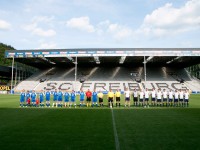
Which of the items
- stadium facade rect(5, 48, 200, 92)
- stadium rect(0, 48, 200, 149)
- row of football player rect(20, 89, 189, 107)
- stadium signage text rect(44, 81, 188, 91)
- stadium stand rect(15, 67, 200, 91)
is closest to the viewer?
stadium rect(0, 48, 200, 149)

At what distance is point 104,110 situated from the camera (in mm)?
14812

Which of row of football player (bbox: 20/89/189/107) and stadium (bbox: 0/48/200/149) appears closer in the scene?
stadium (bbox: 0/48/200/149)

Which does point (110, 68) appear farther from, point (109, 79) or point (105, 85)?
point (105, 85)

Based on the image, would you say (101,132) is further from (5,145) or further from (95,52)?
(95,52)

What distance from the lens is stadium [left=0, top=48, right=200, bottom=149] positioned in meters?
6.52

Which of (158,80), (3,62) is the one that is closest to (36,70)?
(3,62)

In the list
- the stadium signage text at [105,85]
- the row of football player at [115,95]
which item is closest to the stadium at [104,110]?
the stadium signage text at [105,85]

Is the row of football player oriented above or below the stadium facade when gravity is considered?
below

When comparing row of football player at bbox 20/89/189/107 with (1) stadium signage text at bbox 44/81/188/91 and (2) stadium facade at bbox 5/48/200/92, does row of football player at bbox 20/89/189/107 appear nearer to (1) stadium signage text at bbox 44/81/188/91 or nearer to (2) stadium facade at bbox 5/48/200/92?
(2) stadium facade at bbox 5/48/200/92

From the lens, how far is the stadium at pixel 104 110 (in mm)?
6520

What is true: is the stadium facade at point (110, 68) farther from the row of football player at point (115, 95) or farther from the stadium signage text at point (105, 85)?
the row of football player at point (115, 95)

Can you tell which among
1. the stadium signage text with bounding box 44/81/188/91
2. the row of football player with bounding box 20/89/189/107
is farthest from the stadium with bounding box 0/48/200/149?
the row of football player with bounding box 20/89/189/107

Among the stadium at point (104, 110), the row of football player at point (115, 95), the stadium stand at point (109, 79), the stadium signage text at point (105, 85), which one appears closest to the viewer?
the stadium at point (104, 110)

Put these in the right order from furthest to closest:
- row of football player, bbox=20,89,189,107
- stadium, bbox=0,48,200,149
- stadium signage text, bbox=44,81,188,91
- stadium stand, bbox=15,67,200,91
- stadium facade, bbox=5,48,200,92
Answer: stadium stand, bbox=15,67,200,91, stadium signage text, bbox=44,81,188,91, stadium facade, bbox=5,48,200,92, row of football player, bbox=20,89,189,107, stadium, bbox=0,48,200,149
